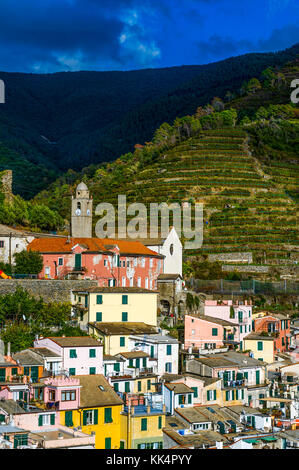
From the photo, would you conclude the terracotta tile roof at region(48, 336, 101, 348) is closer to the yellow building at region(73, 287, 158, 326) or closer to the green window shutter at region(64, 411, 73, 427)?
the yellow building at region(73, 287, 158, 326)

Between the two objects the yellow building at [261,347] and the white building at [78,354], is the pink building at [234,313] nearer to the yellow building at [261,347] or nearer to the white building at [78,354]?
the yellow building at [261,347]

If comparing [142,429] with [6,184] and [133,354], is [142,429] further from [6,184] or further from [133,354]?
[6,184]

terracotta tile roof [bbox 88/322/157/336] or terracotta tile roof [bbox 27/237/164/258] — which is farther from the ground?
terracotta tile roof [bbox 27/237/164/258]

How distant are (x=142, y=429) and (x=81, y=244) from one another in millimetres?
22605

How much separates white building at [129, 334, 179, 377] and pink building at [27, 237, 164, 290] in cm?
997

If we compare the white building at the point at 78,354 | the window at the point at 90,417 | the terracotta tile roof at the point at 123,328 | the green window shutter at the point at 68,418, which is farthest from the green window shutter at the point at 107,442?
the terracotta tile roof at the point at 123,328

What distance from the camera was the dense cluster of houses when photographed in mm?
38000

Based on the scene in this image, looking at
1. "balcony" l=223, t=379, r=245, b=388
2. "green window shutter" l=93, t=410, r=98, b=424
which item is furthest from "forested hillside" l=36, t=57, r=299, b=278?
"green window shutter" l=93, t=410, r=98, b=424

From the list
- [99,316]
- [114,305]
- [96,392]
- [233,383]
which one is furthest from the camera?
[114,305]

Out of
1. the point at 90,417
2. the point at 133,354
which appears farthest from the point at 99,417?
the point at 133,354

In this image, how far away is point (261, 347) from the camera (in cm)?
5538

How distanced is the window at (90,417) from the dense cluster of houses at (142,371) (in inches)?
2.6

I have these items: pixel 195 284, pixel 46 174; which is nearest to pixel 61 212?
pixel 195 284

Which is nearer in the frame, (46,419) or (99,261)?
(46,419)
